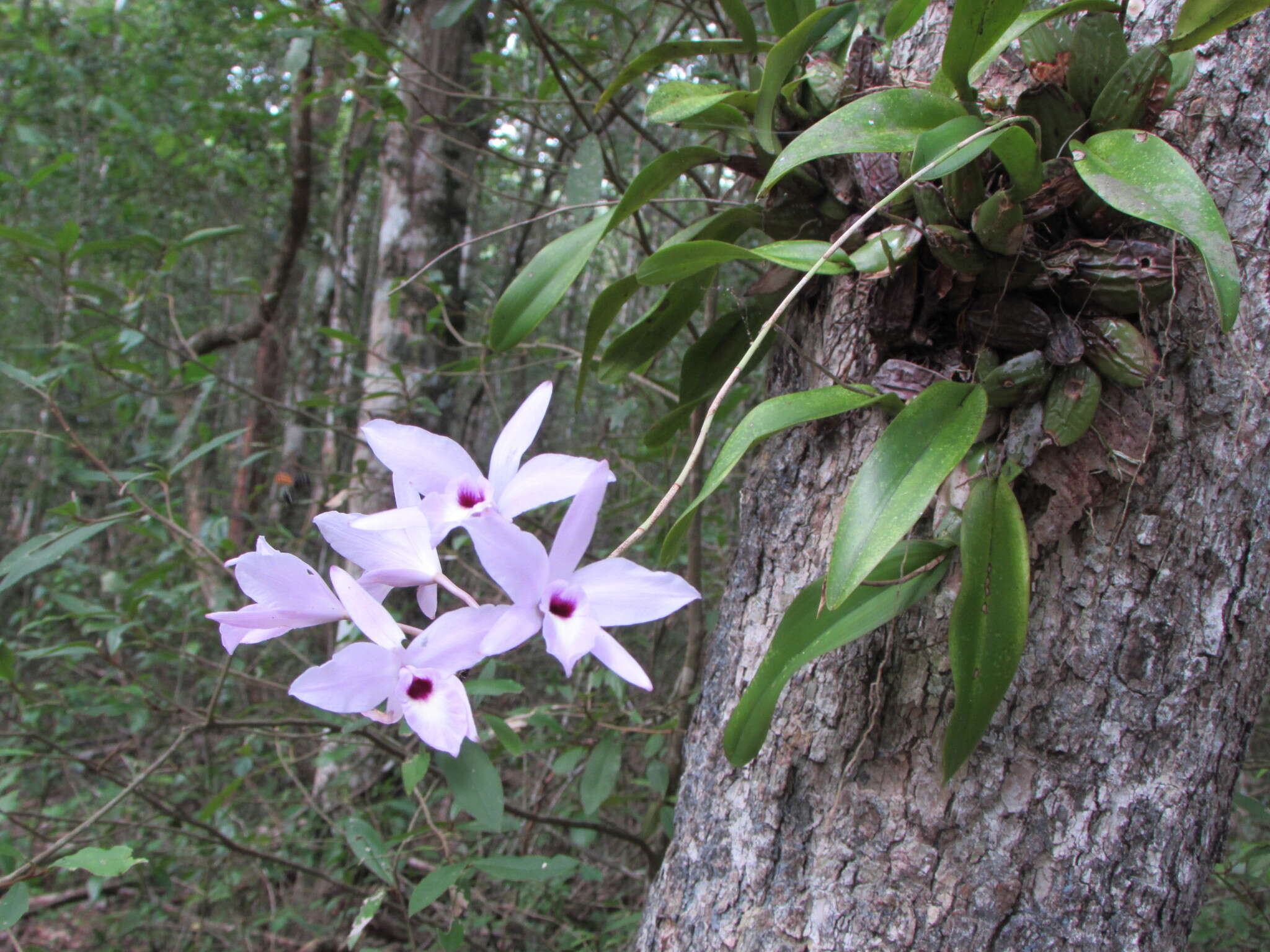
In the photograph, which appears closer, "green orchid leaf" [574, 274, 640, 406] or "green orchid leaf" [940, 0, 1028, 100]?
"green orchid leaf" [940, 0, 1028, 100]

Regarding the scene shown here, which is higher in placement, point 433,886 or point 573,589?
point 573,589

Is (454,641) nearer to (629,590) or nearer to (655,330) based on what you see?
(629,590)

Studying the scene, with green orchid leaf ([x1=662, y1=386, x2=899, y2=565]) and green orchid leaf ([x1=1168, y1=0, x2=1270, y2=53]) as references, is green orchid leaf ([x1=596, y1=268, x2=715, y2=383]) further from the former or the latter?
green orchid leaf ([x1=1168, y1=0, x2=1270, y2=53])

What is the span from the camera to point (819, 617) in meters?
0.63

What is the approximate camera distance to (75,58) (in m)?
3.51

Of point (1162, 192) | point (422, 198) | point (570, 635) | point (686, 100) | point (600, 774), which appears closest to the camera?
point (570, 635)

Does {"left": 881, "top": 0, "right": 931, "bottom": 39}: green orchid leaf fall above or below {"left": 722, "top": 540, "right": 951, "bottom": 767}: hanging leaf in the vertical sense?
above

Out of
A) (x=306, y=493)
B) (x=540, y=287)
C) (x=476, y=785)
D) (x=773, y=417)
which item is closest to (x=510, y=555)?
(x=773, y=417)

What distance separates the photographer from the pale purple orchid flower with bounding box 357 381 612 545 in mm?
418

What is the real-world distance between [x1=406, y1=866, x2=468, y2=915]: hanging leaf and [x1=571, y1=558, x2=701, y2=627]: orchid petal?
0.78 metres

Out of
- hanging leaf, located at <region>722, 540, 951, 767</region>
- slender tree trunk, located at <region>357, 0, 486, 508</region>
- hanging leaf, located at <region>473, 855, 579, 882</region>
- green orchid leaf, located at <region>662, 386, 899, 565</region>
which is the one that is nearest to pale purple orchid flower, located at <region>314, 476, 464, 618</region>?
green orchid leaf, located at <region>662, 386, 899, 565</region>

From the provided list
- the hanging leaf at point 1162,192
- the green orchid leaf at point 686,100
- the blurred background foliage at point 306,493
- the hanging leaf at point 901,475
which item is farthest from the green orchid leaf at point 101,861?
the hanging leaf at point 1162,192

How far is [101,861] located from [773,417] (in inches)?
33.7

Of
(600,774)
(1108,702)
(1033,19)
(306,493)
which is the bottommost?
(306,493)
